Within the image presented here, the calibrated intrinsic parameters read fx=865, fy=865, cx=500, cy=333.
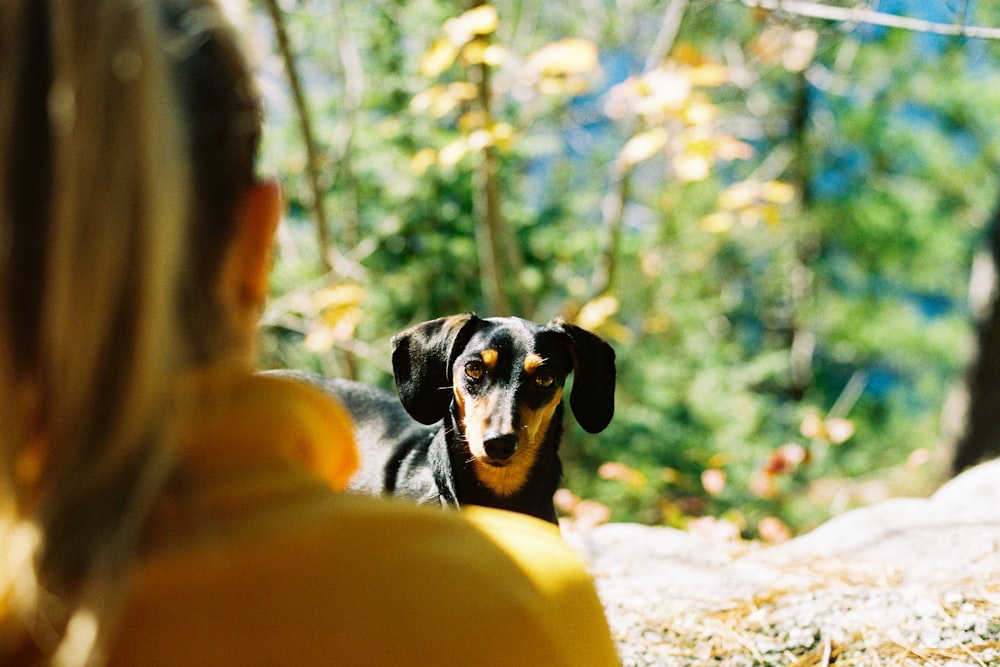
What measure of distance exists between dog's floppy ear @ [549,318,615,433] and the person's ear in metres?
2.16

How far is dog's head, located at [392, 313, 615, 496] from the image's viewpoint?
301 centimetres

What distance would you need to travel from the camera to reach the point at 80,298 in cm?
68

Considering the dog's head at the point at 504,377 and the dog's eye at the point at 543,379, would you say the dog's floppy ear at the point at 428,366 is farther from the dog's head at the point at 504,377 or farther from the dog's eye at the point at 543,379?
the dog's eye at the point at 543,379

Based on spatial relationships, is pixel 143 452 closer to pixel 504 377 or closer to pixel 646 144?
pixel 504 377

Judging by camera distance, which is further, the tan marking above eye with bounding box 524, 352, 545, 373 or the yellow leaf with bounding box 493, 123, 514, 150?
the yellow leaf with bounding box 493, 123, 514, 150

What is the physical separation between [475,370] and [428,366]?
173 millimetres

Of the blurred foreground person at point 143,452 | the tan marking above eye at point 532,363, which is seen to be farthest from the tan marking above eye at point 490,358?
the blurred foreground person at point 143,452

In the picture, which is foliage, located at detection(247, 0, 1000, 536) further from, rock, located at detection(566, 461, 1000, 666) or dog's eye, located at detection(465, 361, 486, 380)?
dog's eye, located at detection(465, 361, 486, 380)

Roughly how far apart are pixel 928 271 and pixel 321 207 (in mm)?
9588

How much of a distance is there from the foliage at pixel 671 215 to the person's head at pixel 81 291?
0.64 meters

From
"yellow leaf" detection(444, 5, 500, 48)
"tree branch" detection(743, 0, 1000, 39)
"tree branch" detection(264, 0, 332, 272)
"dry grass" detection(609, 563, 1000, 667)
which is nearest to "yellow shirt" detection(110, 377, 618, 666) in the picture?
"dry grass" detection(609, 563, 1000, 667)

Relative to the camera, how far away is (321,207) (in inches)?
201

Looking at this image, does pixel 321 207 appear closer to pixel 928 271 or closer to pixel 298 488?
pixel 298 488

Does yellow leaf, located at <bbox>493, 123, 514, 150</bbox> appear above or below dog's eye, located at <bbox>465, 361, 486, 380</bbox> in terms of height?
above
